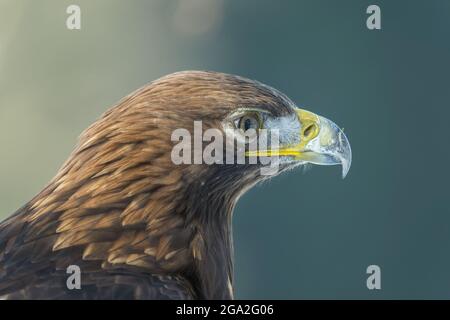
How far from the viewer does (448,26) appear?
9.98 m

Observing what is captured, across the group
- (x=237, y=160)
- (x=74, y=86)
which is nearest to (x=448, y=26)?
(x=74, y=86)

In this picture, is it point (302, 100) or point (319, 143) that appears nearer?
point (319, 143)

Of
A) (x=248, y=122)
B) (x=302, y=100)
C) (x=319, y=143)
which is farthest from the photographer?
(x=302, y=100)

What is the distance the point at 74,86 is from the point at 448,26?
15.3 ft

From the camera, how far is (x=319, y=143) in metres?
2.41

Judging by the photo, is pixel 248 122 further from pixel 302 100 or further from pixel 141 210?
pixel 302 100

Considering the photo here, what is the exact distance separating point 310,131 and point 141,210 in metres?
0.60

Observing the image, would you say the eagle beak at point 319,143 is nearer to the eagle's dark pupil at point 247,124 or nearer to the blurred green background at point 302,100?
the eagle's dark pupil at point 247,124

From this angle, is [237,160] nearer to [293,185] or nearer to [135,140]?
[135,140]

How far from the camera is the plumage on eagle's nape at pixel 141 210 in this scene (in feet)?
6.23

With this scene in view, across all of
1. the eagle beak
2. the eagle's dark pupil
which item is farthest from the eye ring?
the eagle beak

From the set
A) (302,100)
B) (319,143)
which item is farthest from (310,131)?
(302,100)

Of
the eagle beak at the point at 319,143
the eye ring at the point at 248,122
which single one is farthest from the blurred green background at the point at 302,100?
the eye ring at the point at 248,122

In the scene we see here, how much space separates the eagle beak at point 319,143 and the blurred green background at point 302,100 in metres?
4.69
